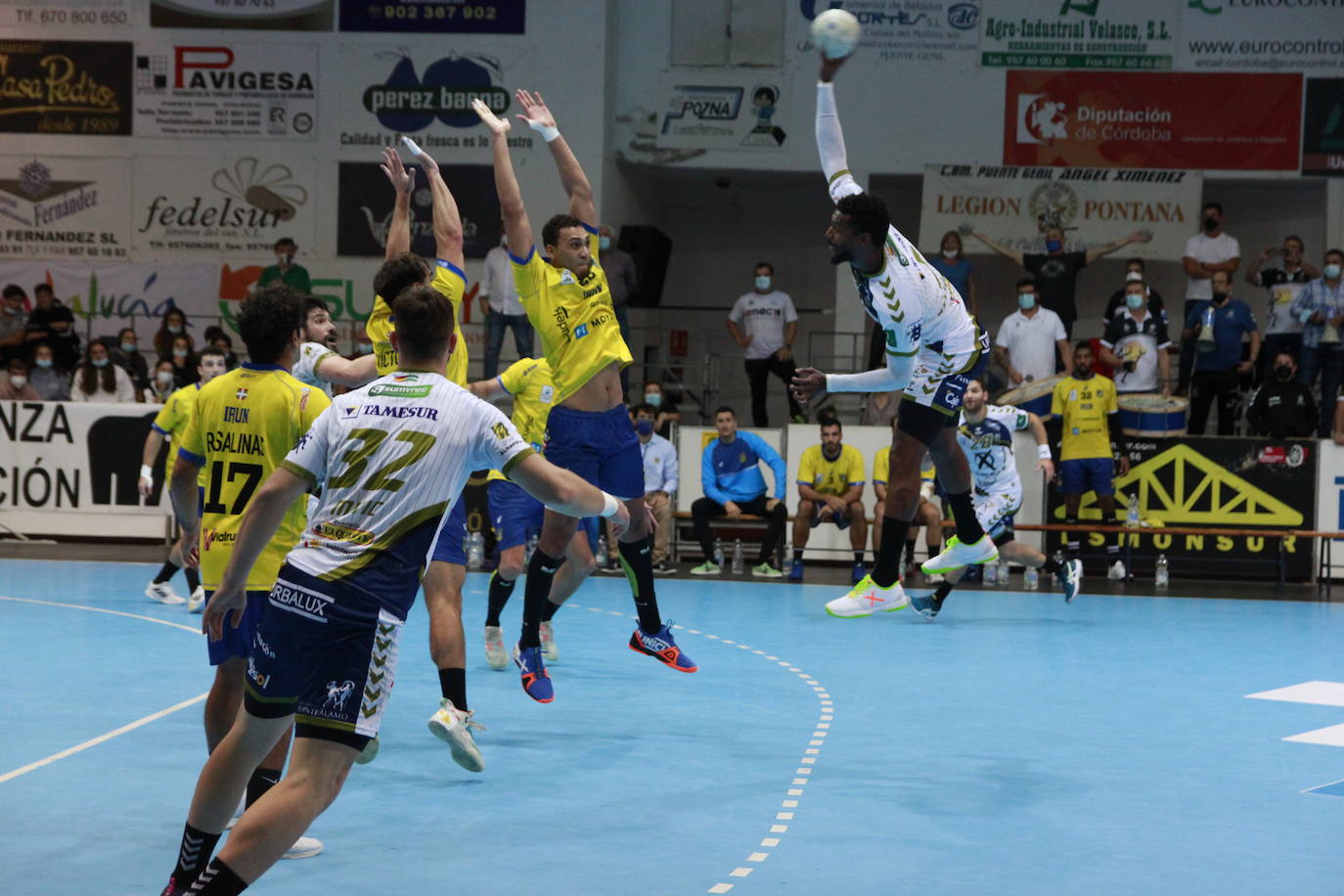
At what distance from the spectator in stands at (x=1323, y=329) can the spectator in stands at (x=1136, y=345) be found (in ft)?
5.61

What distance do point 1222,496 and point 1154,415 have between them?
1.22m

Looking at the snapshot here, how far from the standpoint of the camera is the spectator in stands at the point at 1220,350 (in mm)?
17594

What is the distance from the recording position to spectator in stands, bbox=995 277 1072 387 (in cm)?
1777

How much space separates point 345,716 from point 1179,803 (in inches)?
155

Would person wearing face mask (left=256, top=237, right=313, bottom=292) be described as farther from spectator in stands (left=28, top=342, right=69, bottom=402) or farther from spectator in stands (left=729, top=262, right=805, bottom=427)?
spectator in stands (left=729, top=262, right=805, bottom=427)

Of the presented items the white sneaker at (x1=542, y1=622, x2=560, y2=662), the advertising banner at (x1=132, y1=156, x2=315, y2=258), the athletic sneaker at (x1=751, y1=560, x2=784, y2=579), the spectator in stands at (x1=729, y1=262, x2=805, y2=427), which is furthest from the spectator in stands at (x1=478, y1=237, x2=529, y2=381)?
the white sneaker at (x1=542, y1=622, x2=560, y2=662)

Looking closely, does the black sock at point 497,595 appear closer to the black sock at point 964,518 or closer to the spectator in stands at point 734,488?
the black sock at point 964,518

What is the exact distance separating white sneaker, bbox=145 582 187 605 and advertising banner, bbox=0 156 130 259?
443 inches

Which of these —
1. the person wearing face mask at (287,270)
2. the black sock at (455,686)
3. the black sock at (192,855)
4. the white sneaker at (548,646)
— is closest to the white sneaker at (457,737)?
the black sock at (455,686)

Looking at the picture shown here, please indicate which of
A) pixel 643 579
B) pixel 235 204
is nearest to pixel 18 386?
pixel 235 204

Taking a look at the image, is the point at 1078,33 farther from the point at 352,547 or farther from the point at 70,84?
the point at 352,547

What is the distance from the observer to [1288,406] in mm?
16875

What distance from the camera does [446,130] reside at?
21.8 metres

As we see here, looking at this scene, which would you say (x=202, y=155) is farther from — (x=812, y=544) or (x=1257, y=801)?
(x=1257, y=801)
